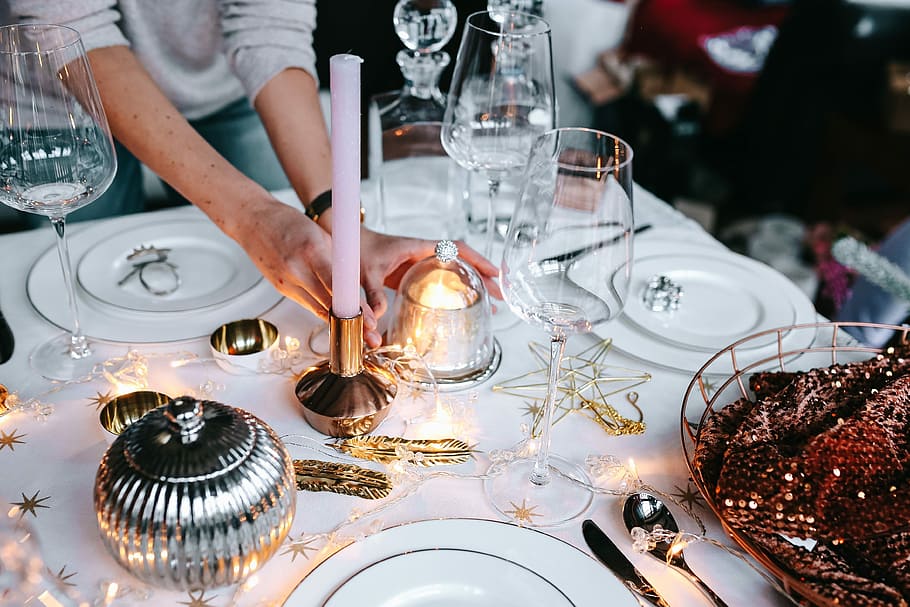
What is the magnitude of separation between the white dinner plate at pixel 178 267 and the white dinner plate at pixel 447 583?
0.41 meters

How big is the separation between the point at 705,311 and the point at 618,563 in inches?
16.1

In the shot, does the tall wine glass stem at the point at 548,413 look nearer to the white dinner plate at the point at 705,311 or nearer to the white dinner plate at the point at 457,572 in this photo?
the white dinner plate at the point at 457,572

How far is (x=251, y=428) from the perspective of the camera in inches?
21.7

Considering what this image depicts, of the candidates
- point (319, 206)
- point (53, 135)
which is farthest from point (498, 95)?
point (53, 135)

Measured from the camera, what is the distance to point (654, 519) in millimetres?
641

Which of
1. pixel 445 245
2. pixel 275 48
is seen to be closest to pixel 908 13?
pixel 275 48

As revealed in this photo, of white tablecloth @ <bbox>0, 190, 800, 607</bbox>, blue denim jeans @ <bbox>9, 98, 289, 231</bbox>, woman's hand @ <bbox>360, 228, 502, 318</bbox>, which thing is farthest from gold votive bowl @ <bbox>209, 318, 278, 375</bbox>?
blue denim jeans @ <bbox>9, 98, 289, 231</bbox>

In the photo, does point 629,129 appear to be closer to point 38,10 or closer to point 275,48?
point 275,48

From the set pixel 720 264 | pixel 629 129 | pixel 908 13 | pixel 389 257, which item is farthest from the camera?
pixel 629 129

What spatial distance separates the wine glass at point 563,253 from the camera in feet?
1.86

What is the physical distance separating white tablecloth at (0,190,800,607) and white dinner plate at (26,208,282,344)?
0.01 metres

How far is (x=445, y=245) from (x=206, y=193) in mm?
356

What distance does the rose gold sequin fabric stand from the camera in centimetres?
56

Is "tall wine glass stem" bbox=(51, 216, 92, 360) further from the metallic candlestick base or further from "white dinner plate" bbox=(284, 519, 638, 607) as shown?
"white dinner plate" bbox=(284, 519, 638, 607)
